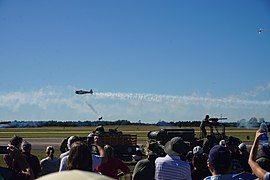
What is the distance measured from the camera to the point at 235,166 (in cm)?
856

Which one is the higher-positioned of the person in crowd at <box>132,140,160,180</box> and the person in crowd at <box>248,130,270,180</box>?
the person in crowd at <box>248,130,270,180</box>

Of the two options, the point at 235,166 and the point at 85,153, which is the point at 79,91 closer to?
the point at 235,166

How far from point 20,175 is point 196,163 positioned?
121 inches

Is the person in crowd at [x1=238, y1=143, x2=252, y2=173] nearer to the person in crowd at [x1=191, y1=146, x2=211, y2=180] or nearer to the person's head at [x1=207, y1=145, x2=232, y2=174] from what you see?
the person in crowd at [x1=191, y1=146, x2=211, y2=180]

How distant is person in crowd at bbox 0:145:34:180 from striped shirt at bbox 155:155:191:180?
1.87 m

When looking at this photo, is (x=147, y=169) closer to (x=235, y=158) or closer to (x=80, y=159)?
(x=235, y=158)

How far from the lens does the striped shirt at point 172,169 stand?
255 inches

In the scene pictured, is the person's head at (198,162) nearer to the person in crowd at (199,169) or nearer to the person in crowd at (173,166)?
the person in crowd at (199,169)

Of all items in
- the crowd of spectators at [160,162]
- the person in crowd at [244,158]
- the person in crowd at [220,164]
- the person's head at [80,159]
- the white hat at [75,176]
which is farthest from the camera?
the person in crowd at [244,158]

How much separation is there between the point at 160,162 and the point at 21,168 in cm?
194

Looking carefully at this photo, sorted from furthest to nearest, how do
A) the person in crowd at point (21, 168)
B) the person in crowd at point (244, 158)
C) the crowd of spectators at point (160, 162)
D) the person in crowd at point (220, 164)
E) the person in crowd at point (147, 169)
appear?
1. the person in crowd at point (244, 158)
2. the person in crowd at point (147, 169)
3. the person in crowd at point (21, 168)
4. the person in crowd at point (220, 164)
5. the crowd of spectators at point (160, 162)

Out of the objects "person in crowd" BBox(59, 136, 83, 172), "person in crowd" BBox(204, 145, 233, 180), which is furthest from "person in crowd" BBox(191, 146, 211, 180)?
"person in crowd" BBox(204, 145, 233, 180)

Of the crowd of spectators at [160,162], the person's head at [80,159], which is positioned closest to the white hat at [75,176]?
the crowd of spectators at [160,162]

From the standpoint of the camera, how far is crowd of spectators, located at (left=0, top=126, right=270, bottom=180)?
462 centimetres
